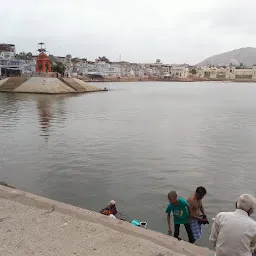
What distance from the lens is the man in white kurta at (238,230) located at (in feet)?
12.3

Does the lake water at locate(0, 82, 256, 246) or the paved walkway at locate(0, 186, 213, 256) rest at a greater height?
the paved walkway at locate(0, 186, 213, 256)

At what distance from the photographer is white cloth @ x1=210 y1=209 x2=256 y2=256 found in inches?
148

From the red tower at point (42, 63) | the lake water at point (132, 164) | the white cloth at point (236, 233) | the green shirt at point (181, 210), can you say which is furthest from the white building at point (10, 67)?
the white cloth at point (236, 233)

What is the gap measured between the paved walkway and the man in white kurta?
1337 mm

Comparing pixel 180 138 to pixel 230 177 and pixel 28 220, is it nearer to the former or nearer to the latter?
pixel 230 177

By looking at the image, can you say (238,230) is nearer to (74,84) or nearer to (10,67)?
(74,84)

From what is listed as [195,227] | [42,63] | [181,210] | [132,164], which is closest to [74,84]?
[42,63]

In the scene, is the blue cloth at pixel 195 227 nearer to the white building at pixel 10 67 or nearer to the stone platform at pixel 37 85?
the stone platform at pixel 37 85

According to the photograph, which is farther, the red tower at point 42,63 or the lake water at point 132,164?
the red tower at point 42,63

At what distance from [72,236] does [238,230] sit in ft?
9.68

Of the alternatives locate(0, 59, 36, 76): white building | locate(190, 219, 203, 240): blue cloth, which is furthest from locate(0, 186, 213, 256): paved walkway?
locate(0, 59, 36, 76): white building

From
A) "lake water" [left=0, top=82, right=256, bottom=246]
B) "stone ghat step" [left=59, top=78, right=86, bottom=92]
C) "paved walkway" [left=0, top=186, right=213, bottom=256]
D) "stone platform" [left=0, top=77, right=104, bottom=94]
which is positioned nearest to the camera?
"paved walkway" [left=0, top=186, right=213, bottom=256]

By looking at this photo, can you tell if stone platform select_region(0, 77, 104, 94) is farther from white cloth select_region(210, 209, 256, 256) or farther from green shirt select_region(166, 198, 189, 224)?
white cloth select_region(210, 209, 256, 256)

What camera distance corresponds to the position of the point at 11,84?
69.6m
